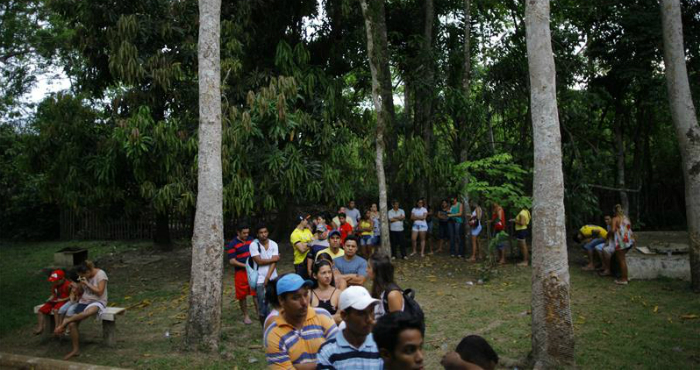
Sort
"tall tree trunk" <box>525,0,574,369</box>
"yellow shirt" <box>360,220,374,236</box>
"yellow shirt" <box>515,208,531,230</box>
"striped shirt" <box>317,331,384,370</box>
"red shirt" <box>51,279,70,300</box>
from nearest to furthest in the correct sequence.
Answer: "striped shirt" <box>317,331,384,370</box>, "tall tree trunk" <box>525,0,574,369</box>, "red shirt" <box>51,279,70,300</box>, "yellow shirt" <box>515,208,531,230</box>, "yellow shirt" <box>360,220,374,236</box>

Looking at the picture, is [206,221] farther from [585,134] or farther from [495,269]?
[585,134]

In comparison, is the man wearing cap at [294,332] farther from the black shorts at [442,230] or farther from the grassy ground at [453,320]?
the black shorts at [442,230]

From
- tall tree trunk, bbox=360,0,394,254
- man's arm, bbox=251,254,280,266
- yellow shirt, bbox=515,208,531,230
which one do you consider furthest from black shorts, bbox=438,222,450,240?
man's arm, bbox=251,254,280,266

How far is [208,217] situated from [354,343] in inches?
189

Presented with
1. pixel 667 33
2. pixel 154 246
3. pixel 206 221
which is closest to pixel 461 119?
Result: pixel 667 33

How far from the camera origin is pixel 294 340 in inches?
143

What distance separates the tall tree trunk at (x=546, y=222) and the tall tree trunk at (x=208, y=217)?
14.0 ft

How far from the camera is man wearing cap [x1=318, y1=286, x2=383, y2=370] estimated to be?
3.23m

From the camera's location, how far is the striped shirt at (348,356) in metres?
3.22

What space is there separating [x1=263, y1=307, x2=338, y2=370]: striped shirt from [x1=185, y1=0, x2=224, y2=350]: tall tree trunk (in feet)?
13.5

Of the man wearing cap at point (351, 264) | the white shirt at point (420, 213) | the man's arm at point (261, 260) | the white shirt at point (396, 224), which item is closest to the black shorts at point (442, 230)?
the white shirt at point (420, 213)

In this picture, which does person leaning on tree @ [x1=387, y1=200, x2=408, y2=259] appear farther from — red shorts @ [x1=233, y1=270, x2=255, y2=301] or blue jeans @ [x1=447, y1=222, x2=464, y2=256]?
red shorts @ [x1=233, y1=270, x2=255, y2=301]

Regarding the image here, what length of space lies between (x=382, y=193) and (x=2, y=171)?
18201 mm

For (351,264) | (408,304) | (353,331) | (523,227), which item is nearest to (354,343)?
(353,331)
